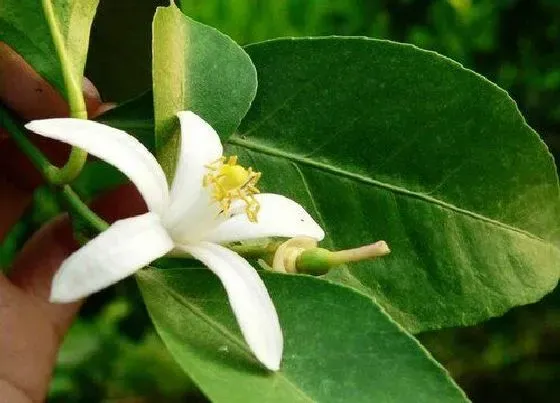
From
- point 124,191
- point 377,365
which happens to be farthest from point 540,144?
point 124,191

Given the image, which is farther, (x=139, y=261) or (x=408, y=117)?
(x=408, y=117)

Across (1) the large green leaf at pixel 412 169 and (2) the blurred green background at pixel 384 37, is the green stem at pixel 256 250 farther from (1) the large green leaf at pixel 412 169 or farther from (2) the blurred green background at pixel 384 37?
(2) the blurred green background at pixel 384 37

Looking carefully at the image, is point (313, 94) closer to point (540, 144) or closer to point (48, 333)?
point (540, 144)

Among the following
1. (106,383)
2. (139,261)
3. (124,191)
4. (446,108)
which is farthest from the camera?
(106,383)

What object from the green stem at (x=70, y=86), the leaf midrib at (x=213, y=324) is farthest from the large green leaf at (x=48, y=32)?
the leaf midrib at (x=213, y=324)

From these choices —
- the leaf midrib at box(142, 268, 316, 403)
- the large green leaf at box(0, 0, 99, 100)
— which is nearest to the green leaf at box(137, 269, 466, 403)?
the leaf midrib at box(142, 268, 316, 403)

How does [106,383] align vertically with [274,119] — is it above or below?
below

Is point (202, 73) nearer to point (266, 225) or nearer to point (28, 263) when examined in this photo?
point (266, 225)
